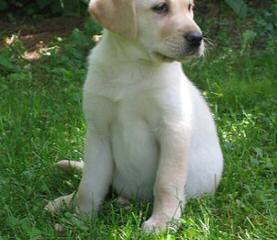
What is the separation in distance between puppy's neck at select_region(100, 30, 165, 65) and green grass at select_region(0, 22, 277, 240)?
2.50ft

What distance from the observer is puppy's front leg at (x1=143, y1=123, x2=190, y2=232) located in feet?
11.2

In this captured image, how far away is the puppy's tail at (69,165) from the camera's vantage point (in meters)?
4.10

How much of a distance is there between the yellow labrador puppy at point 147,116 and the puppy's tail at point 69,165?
1.13 ft

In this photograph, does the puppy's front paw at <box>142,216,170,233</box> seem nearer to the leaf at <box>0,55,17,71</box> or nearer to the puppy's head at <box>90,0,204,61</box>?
the puppy's head at <box>90,0,204,61</box>

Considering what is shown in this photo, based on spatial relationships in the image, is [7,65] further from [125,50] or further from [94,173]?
[125,50]

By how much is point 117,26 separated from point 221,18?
171 inches

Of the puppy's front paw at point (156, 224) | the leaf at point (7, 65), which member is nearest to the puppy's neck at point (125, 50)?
the puppy's front paw at point (156, 224)

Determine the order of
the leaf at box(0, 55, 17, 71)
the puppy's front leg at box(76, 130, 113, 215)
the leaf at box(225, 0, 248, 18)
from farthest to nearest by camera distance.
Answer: the leaf at box(225, 0, 248, 18) < the leaf at box(0, 55, 17, 71) < the puppy's front leg at box(76, 130, 113, 215)

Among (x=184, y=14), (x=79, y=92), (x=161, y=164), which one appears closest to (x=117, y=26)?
(x=184, y=14)

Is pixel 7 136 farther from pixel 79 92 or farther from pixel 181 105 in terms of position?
pixel 181 105

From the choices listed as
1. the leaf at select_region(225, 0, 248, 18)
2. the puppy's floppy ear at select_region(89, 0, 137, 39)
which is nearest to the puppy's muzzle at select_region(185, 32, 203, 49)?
the puppy's floppy ear at select_region(89, 0, 137, 39)

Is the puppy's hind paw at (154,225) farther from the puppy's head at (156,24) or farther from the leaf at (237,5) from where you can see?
the leaf at (237,5)

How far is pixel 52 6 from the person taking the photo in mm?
7676

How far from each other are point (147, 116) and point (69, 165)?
82 centimetres
